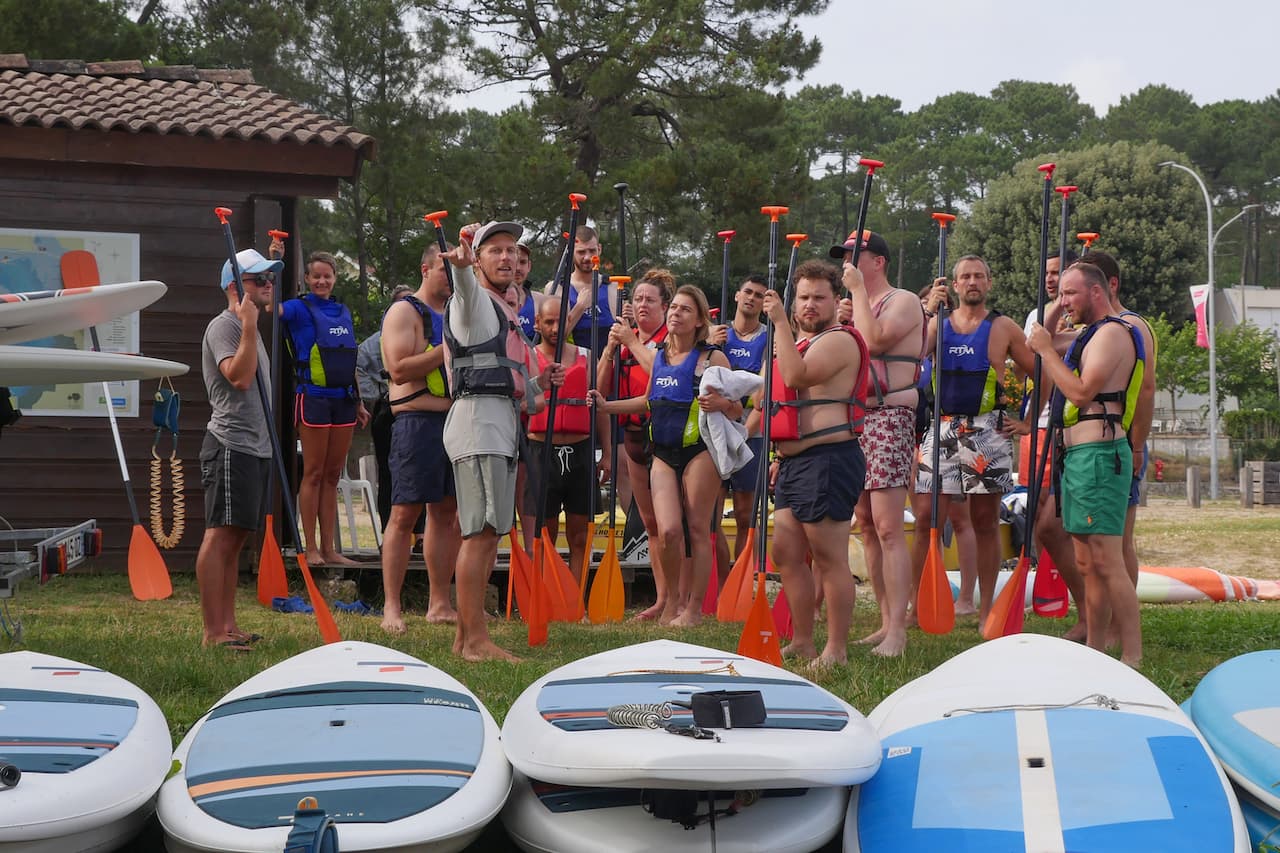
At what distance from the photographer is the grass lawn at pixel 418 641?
4414 millimetres

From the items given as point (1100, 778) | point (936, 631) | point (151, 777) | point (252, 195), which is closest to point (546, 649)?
point (936, 631)

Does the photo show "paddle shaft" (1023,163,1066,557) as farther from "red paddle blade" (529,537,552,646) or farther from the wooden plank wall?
the wooden plank wall

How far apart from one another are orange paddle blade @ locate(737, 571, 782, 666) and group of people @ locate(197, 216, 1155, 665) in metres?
0.24

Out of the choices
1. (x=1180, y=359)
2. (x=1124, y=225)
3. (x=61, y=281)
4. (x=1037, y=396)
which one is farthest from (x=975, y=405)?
(x=1124, y=225)

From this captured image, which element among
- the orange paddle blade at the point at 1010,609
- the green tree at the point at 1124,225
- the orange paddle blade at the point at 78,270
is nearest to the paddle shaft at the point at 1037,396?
the orange paddle blade at the point at 1010,609

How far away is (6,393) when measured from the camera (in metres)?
5.25

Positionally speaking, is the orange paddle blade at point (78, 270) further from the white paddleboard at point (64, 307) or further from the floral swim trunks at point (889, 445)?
the floral swim trunks at point (889, 445)

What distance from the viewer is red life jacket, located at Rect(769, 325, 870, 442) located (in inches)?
193

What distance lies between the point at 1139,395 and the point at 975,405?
3.81ft

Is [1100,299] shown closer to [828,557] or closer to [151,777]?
[828,557]

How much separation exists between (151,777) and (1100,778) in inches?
84.2

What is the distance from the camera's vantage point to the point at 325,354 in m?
7.35

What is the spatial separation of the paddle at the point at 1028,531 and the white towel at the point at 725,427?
134 centimetres

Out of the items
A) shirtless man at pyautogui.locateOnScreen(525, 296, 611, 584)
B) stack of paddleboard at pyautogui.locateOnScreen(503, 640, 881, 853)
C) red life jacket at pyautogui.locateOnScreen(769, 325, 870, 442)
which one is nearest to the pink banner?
shirtless man at pyautogui.locateOnScreen(525, 296, 611, 584)
